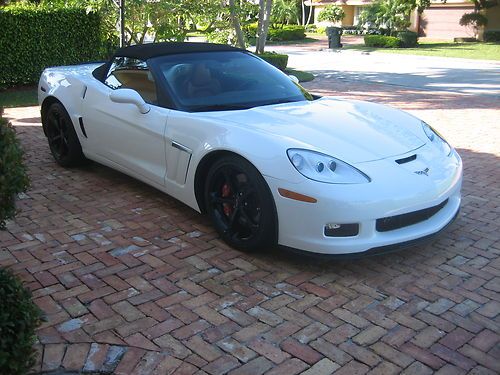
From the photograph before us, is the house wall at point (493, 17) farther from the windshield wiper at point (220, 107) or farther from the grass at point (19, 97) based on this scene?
the windshield wiper at point (220, 107)

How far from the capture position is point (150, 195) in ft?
16.6

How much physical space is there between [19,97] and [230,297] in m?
8.88

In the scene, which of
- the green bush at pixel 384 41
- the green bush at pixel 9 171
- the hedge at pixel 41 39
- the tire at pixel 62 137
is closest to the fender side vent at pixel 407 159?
the green bush at pixel 9 171

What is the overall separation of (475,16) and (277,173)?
36886mm

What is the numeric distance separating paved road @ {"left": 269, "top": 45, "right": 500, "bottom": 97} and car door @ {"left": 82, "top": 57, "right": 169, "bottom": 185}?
9.73m

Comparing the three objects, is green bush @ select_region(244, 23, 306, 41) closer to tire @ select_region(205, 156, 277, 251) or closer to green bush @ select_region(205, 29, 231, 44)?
green bush @ select_region(205, 29, 231, 44)

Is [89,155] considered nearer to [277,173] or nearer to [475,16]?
[277,173]

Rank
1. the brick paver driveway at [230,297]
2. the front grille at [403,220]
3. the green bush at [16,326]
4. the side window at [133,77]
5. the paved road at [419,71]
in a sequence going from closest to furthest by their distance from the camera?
the green bush at [16,326] < the brick paver driveway at [230,297] < the front grille at [403,220] < the side window at [133,77] < the paved road at [419,71]

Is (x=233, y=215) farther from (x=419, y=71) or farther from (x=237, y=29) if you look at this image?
(x=419, y=71)

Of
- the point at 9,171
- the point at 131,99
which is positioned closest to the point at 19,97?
the point at 131,99

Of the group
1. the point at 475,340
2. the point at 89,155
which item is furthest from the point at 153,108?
the point at 475,340

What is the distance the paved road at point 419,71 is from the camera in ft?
45.6

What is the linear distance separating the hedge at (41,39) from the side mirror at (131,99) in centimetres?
765

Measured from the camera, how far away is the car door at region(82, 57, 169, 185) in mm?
4379
